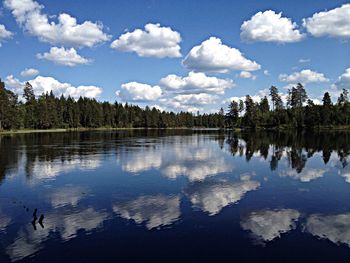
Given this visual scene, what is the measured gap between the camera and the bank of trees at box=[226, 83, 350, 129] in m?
171

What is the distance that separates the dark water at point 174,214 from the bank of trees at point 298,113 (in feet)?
470

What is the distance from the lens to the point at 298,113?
17838 cm

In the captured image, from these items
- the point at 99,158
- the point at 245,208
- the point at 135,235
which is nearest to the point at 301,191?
the point at 245,208

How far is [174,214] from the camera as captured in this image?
22531 mm

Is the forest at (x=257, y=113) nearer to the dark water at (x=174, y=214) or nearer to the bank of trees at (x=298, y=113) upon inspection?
the bank of trees at (x=298, y=113)

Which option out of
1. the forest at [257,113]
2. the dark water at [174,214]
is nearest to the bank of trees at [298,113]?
the forest at [257,113]

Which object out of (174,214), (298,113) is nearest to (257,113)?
(298,113)

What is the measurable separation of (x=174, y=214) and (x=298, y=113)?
170 meters

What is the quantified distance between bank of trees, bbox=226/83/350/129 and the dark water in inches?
5643

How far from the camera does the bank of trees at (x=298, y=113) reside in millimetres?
171250

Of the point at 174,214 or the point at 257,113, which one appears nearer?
the point at 174,214

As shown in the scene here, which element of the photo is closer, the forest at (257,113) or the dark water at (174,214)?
→ the dark water at (174,214)

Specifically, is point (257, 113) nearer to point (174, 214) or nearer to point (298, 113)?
point (298, 113)

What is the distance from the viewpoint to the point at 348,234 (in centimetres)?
1912
